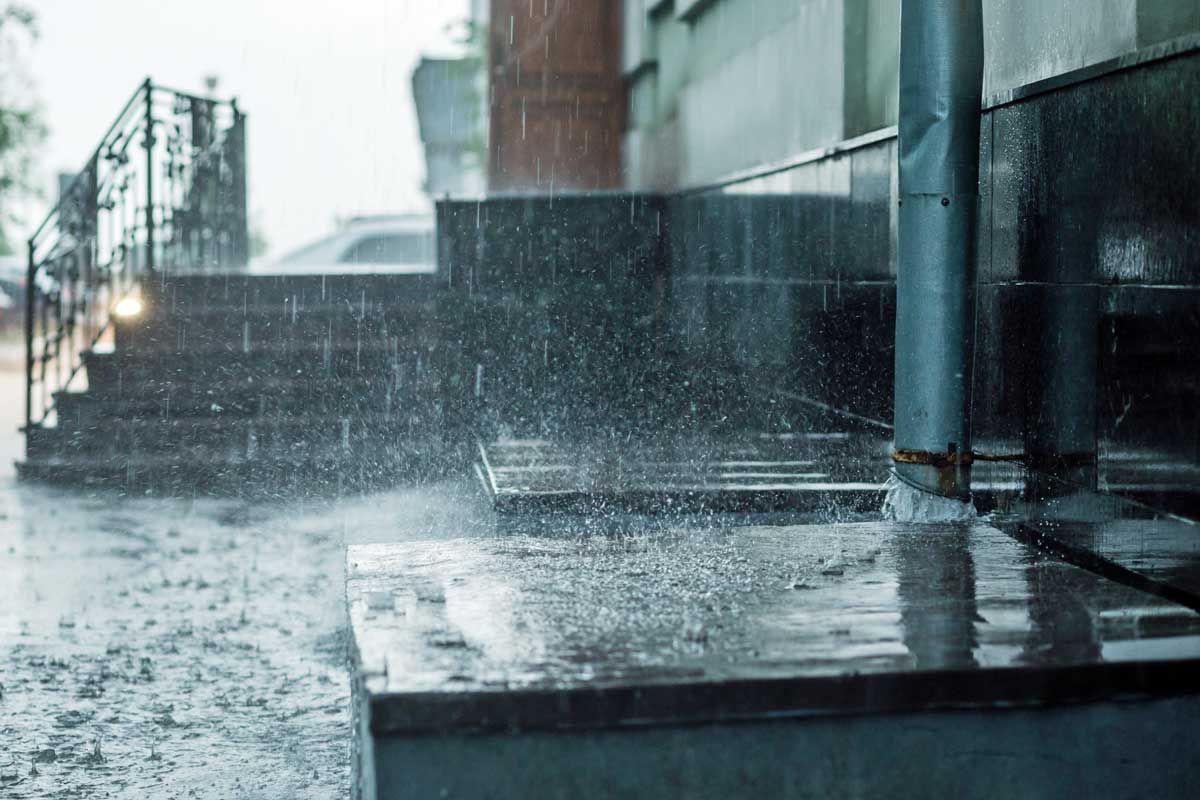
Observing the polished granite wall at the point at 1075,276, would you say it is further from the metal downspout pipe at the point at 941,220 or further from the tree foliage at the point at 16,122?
the tree foliage at the point at 16,122

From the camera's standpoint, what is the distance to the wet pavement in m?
4.42

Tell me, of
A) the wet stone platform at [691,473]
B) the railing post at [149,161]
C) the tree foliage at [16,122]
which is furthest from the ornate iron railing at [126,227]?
the tree foliage at [16,122]

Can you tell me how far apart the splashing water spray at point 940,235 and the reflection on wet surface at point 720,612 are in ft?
1.61

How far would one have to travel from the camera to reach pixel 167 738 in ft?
15.3

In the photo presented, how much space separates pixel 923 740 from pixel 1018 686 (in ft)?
0.64

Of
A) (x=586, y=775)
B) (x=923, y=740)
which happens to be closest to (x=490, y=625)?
(x=586, y=775)

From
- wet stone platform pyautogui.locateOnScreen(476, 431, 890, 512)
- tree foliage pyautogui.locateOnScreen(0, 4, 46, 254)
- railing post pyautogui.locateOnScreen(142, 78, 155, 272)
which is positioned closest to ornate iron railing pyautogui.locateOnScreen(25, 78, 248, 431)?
railing post pyautogui.locateOnScreen(142, 78, 155, 272)

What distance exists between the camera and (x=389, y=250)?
18.3m

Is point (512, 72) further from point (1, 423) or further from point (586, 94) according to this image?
point (1, 423)

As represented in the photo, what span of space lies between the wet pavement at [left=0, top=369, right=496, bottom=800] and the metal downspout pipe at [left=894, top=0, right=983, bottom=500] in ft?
6.66

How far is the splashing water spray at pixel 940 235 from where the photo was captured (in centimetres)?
422

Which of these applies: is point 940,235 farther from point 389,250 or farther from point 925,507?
point 389,250

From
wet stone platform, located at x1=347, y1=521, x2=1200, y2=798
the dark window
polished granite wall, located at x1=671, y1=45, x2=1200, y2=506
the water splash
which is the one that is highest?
the dark window

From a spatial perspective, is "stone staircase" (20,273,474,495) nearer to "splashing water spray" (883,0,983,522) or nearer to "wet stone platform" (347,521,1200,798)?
"splashing water spray" (883,0,983,522)
